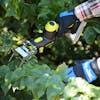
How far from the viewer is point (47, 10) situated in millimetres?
1819

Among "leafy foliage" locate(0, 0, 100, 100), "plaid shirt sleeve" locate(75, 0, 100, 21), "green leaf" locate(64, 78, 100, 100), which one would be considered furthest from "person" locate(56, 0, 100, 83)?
"green leaf" locate(64, 78, 100, 100)

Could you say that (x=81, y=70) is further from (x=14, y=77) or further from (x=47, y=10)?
(x=47, y=10)

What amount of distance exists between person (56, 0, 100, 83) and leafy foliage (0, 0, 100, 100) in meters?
0.10

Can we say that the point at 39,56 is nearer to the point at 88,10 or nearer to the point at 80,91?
the point at 88,10

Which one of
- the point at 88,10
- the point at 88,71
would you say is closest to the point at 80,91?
the point at 88,71

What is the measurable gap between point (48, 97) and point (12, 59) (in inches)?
22.8

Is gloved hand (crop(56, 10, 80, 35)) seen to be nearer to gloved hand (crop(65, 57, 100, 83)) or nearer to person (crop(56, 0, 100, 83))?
person (crop(56, 0, 100, 83))

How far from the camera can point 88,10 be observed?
1.55 metres

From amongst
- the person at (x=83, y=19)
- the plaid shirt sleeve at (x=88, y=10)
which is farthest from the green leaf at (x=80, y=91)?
the plaid shirt sleeve at (x=88, y=10)

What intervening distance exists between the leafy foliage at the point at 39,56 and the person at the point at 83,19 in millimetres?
103

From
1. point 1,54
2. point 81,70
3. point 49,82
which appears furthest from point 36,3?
point 49,82

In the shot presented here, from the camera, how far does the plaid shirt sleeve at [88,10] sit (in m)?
1.53

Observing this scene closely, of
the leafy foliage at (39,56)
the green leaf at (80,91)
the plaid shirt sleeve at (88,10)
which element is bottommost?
the leafy foliage at (39,56)

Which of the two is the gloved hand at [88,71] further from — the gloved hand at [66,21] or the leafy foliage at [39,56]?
the gloved hand at [66,21]
